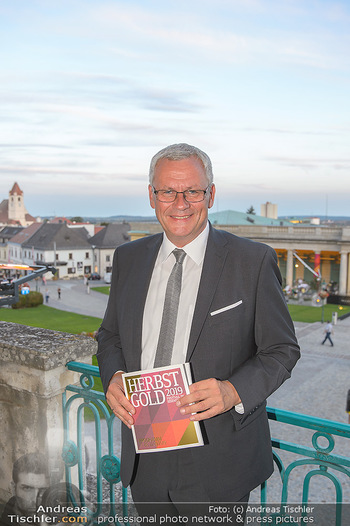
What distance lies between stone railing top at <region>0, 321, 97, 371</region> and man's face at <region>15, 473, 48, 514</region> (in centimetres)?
97

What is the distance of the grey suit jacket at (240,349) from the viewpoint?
2.46m

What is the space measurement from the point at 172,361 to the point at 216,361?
0.79 ft

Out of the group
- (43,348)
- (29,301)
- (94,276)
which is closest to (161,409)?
(43,348)

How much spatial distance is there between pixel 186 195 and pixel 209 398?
1.10 meters

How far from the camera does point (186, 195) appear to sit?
264 cm

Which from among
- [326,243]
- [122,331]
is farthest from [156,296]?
[326,243]

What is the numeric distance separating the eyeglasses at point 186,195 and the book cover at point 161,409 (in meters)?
0.92

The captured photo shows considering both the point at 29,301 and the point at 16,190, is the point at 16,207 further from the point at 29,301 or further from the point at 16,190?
the point at 29,301

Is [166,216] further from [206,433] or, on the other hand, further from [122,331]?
[206,433]

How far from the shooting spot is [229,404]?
92.9 inches

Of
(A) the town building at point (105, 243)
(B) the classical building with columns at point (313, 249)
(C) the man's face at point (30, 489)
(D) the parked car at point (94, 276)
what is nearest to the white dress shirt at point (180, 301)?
(C) the man's face at point (30, 489)

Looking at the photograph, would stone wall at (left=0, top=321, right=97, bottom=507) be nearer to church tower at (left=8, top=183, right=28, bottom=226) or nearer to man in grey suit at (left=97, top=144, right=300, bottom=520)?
man in grey suit at (left=97, top=144, right=300, bottom=520)

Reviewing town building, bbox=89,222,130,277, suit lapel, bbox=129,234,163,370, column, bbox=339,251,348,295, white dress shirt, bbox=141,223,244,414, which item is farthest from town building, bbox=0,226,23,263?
white dress shirt, bbox=141,223,244,414

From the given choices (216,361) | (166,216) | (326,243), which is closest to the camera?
(216,361)
